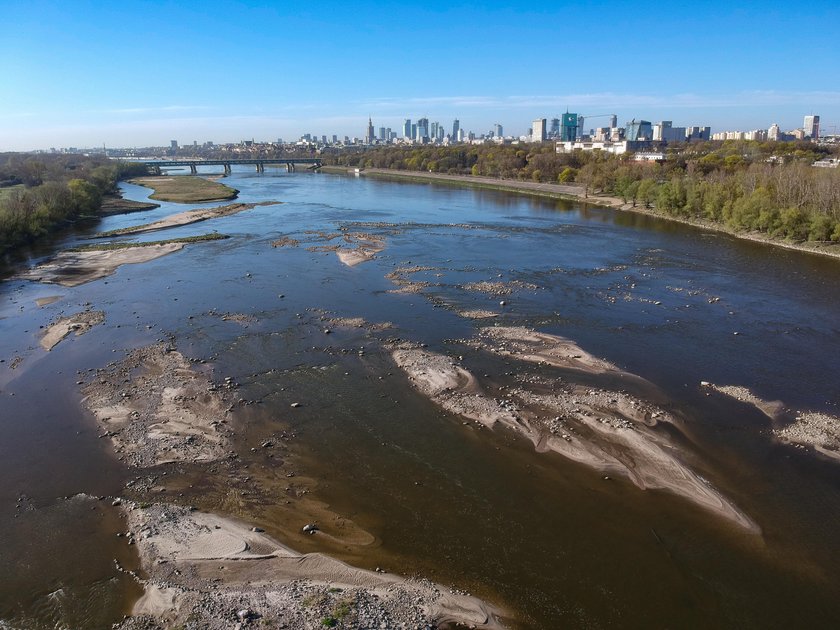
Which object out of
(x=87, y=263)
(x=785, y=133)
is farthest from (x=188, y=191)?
(x=785, y=133)

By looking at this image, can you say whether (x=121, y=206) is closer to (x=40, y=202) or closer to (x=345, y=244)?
(x=40, y=202)

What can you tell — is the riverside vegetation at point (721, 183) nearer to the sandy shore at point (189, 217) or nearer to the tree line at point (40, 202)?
the sandy shore at point (189, 217)

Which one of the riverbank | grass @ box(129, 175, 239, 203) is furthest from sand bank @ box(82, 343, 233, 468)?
grass @ box(129, 175, 239, 203)

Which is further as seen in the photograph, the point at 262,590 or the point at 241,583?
the point at 241,583

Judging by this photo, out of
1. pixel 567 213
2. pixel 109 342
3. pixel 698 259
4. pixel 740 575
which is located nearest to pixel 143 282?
pixel 109 342

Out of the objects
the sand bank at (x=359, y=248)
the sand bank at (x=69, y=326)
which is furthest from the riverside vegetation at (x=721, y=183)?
the sand bank at (x=69, y=326)

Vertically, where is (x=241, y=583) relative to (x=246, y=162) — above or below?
Result: below

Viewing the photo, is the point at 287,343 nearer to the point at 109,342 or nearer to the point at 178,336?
the point at 178,336
